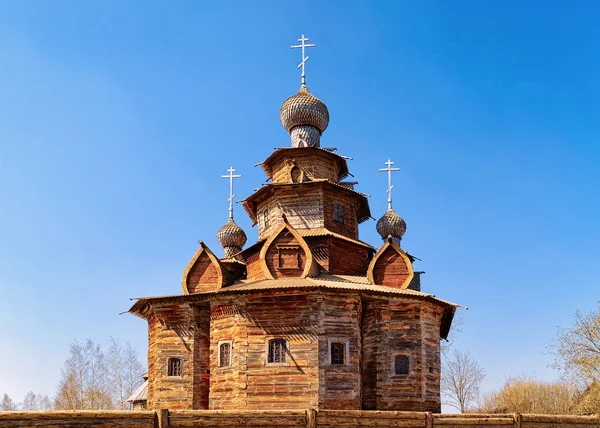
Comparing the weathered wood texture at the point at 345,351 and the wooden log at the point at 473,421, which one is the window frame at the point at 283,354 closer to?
the weathered wood texture at the point at 345,351

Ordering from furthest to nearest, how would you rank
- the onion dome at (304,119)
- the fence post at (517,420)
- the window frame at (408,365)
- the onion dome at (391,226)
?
the onion dome at (391,226)
the onion dome at (304,119)
the window frame at (408,365)
the fence post at (517,420)

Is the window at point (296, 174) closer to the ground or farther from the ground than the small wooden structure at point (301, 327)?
farther from the ground

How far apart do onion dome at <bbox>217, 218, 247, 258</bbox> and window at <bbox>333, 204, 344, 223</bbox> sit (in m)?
7.98

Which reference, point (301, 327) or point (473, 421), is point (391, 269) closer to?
point (301, 327)

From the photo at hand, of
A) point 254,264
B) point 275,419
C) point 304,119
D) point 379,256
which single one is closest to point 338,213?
point 379,256

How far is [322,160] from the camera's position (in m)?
29.9

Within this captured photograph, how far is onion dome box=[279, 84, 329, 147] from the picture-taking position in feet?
102

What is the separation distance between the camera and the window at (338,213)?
28.5 m

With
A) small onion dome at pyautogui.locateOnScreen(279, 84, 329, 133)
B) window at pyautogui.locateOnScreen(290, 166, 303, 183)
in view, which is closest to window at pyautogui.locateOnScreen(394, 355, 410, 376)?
window at pyautogui.locateOnScreen(290, 166, 303, 183)

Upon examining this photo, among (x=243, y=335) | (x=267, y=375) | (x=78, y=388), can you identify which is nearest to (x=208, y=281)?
(x=243, y=335)

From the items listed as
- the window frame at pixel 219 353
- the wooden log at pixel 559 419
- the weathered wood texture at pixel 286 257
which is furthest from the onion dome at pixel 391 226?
the wooden log at pixel 559 419

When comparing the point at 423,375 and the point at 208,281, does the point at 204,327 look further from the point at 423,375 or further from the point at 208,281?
the point at 423,375

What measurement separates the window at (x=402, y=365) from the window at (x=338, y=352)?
8.08 feet

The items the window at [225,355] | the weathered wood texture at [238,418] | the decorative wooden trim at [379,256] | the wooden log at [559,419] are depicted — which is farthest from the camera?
the decorative wooden trim at [379,256]
